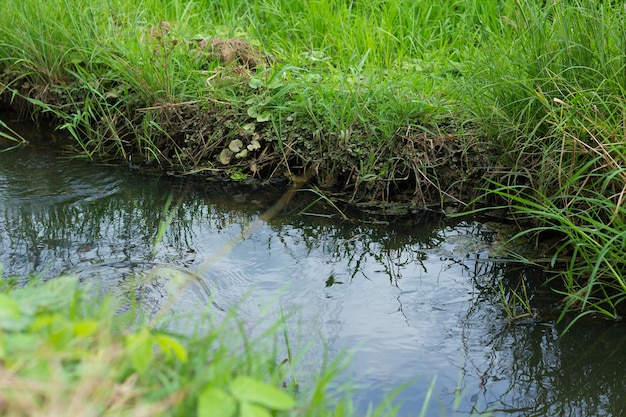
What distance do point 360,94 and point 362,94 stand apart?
0.9 inches

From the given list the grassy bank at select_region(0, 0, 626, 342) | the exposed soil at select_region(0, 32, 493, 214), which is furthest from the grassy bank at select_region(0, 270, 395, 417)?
the exposed soil at select_region(0, 32, 493, 214)

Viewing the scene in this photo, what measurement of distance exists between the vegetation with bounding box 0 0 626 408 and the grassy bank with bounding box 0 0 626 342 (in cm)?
1

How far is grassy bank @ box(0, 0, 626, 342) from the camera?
133 inches

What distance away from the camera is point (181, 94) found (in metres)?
4.57

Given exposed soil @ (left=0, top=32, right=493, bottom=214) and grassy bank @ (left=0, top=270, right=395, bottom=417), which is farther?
exposed soil @ (left=0, top=32, right=493, bottom=214)

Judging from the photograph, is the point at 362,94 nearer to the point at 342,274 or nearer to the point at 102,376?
the point at 342,274

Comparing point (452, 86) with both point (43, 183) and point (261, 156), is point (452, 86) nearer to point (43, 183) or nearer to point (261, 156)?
point (261, 156)

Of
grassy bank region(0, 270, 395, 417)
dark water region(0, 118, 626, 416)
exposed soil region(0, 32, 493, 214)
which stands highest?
exposed soil region(0, 32, 493, 214)

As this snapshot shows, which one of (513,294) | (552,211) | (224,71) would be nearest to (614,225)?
(552,211)

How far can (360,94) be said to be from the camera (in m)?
4.30

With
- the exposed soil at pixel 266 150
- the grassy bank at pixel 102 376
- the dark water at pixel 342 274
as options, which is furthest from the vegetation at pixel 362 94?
the grassy bank at pixel 102 376

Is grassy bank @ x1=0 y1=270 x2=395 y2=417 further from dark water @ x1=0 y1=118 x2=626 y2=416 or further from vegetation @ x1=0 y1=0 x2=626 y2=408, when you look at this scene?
vegetation @ x1=0 y1=0 x2=626 y2=408

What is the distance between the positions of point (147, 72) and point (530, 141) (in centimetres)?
231

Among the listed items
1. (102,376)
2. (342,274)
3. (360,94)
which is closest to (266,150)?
(360,94)
